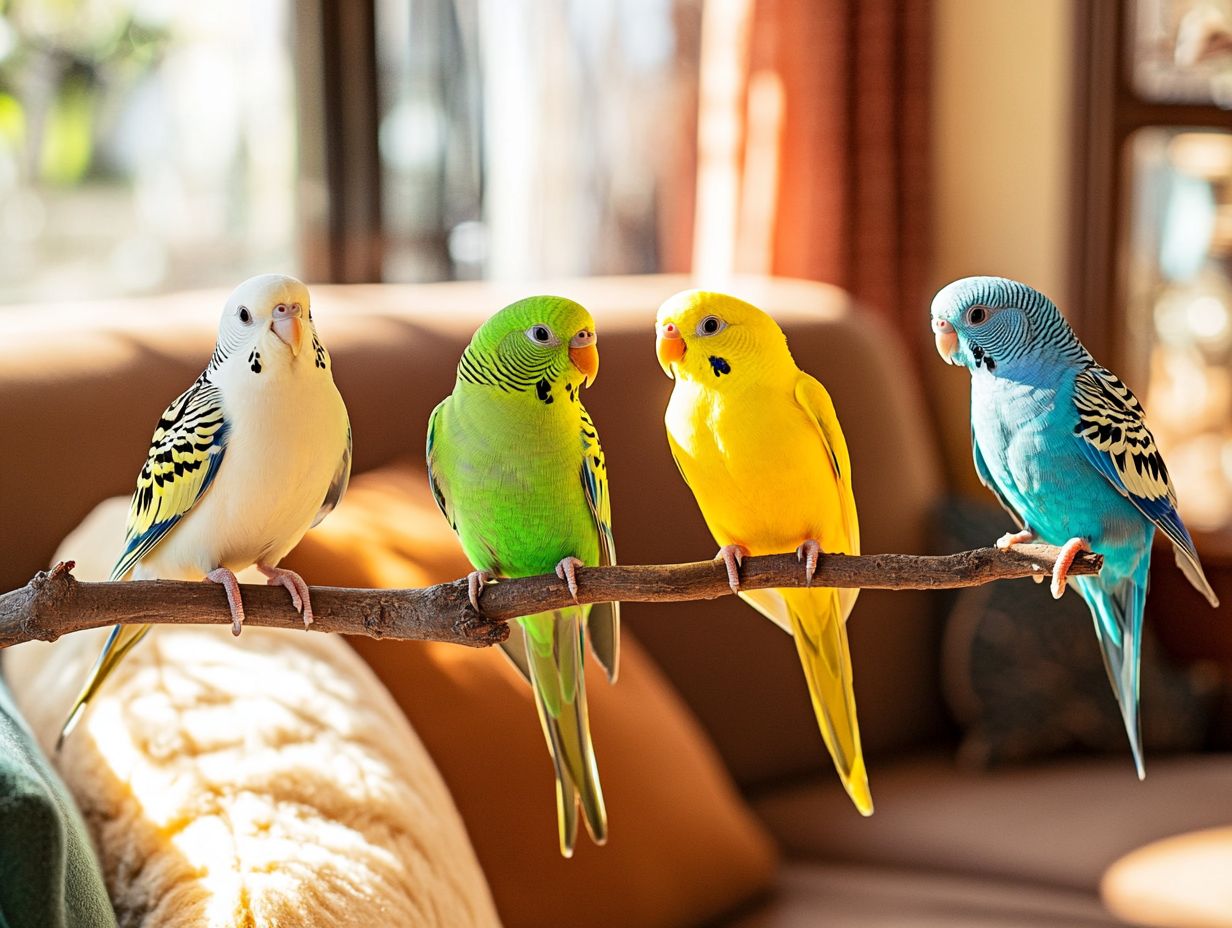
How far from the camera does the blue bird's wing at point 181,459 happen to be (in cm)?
62

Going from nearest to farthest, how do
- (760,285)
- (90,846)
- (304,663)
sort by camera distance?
(90,846)
(304,663)
(760,285)

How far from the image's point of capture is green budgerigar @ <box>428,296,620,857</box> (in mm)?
600

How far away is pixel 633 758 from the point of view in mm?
1454

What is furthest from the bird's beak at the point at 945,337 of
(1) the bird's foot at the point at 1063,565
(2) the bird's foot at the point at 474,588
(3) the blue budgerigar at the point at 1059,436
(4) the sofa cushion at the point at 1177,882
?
(4) the sofa cushion at the point at 1177,882

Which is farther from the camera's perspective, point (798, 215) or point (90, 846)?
point (798, 215)

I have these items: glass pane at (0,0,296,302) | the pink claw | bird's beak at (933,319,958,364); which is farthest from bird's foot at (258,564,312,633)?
glass pane at (0,0,296,302)

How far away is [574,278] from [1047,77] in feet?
3.74

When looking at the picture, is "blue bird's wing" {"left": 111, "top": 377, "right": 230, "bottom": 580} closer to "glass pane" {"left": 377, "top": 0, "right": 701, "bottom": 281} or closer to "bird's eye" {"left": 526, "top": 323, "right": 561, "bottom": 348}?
"bird's eye" {"left": 526, "top": 323, "right": 561, "bottom": 348}

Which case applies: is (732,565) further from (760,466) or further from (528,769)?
(528,769)

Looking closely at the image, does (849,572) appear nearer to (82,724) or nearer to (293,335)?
(293,335)

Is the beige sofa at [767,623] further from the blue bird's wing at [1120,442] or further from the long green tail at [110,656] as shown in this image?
the blue bird's wing at [1120,442]

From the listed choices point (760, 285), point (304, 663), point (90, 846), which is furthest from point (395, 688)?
point (760, 285)

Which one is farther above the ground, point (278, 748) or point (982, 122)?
point (982, 122)

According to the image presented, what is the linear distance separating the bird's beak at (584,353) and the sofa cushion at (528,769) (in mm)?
781
